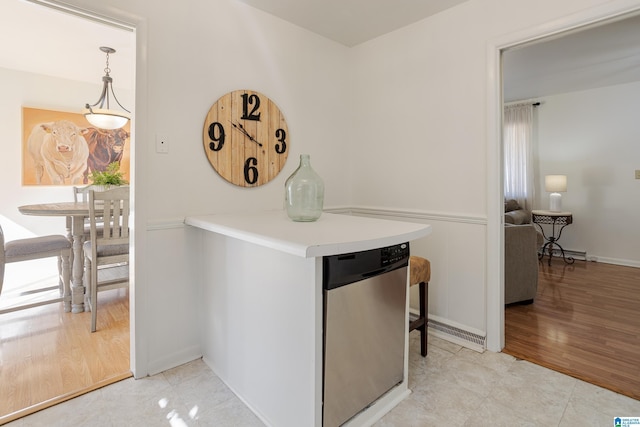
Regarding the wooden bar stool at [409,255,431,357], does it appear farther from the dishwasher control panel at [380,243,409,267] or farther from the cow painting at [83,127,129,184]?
the cow painting at [83,127,129,184]

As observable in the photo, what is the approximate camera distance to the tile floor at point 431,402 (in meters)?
1.54

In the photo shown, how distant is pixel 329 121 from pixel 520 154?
393cm

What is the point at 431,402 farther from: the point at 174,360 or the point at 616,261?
the point at 616,261

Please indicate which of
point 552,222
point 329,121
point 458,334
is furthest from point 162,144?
point 552,222

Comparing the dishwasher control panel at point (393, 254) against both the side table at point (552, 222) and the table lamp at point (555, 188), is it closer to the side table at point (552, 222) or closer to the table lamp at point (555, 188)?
the side table at point (552, 222)

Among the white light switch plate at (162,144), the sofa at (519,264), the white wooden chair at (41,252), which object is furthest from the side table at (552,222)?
the white wooden chair at (41,252)

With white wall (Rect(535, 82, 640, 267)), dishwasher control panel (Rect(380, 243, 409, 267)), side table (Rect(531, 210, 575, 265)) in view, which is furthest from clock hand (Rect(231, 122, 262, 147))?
white wall (Rect(535, 82, 640, 267))

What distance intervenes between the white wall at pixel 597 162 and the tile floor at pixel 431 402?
12.6 feet

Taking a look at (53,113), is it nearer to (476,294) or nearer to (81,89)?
(81,89)

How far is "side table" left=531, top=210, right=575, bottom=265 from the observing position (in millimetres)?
4586

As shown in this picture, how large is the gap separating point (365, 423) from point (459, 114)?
2036mm

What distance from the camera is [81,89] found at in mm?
4184

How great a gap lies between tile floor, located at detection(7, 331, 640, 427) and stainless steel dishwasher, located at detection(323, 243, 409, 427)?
234 mm

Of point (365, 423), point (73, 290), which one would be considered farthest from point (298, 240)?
point (73, 290)
